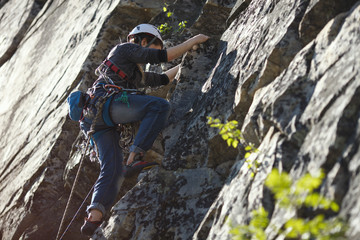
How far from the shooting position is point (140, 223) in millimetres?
5445

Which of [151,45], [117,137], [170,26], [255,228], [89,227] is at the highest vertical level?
[255,228]

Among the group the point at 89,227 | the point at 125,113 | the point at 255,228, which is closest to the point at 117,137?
the point at 125,113

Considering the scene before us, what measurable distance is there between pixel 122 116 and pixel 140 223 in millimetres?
1359

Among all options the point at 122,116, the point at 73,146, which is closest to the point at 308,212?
the point at 122,116

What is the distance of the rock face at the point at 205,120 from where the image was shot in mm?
3547

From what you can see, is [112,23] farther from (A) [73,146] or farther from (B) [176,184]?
(B) [176,184]

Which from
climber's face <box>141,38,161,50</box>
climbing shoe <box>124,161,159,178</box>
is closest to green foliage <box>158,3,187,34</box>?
climber's face <box>141,38,161,50</box>

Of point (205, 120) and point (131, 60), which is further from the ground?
point (131, 60)

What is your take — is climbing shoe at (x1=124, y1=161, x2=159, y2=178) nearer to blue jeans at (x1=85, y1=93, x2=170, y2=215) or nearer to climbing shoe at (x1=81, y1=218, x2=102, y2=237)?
blue jeans at (x1=85, y1=93, x2=170, y2=215)

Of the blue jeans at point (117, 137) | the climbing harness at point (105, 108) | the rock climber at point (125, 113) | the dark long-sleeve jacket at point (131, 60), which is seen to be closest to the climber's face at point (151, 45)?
the rock climber at point (125, 113)

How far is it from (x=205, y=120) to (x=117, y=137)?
1.23 m

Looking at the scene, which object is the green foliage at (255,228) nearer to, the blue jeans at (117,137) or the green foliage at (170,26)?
the blue jeans at (117,137)

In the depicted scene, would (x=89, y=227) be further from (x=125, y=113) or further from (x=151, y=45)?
(x=151, y=45)

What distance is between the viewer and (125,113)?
609 centimetres
